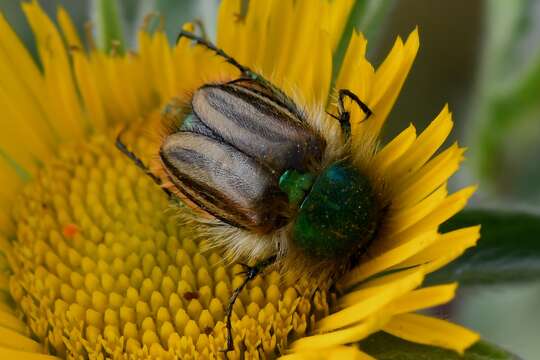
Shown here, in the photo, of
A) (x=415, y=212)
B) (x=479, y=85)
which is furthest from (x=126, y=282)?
(x=479, y=85)

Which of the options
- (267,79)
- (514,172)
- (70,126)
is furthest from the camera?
(514,172)

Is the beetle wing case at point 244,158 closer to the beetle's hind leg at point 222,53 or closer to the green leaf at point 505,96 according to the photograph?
the beetle's hind leg at point 222,53

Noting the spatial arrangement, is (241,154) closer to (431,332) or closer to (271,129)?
(271,129)

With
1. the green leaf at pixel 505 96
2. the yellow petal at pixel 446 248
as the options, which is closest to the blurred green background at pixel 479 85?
the green leaf at pixel 505 96

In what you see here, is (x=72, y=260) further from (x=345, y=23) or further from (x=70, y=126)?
(x=345, y=23)

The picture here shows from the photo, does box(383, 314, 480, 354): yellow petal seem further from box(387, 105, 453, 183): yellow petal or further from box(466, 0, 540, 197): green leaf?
box(466, 0, 540, 197): green leaf

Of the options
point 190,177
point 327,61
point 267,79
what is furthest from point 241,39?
point 190,177
